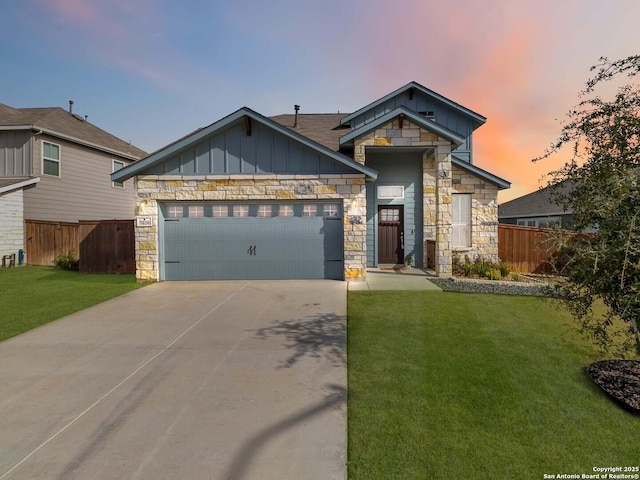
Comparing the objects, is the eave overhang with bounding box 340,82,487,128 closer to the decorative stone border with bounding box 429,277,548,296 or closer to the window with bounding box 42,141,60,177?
the decorative stone border with bounding box 429,277,548,296

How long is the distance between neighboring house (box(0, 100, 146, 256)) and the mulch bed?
1843 cm

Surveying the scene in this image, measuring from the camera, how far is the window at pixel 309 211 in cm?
1095

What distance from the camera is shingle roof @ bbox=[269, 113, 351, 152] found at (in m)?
14.1

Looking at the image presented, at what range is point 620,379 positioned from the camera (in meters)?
4.08

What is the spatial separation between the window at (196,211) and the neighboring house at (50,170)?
8.15 m

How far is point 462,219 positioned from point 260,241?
7.50 meters

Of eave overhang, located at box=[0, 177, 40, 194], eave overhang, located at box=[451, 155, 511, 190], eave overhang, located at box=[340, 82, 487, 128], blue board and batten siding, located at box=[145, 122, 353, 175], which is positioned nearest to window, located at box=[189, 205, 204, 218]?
blue board and batten siding, located at box=[145, 122, 353, 175]

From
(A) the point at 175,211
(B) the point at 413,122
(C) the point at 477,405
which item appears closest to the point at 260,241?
(A) the point at 175,211

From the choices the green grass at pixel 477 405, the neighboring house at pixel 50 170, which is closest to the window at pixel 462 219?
the green grass at pixel 477 405

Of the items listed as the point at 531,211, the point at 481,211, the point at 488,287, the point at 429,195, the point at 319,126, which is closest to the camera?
the point at 488,287

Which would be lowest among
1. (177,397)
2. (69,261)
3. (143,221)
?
(177,397)

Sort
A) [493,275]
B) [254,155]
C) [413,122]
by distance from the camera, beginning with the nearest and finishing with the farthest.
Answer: [254,155], [493,275], [413,122]

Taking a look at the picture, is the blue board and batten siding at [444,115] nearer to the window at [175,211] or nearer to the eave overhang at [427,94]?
the eave overhang at [427,94]

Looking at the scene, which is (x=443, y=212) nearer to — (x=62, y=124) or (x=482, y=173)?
(x=482, y=173)
